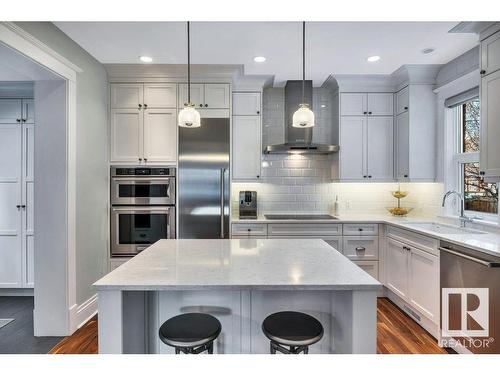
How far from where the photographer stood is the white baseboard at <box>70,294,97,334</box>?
263 cm

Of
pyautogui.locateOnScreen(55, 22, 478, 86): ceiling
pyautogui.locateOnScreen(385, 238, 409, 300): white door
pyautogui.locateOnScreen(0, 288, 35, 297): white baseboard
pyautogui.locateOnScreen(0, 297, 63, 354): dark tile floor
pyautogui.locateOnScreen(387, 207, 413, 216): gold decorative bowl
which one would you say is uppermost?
pyautogui.locateOnScreen(55, 22, 478, 86): ceiling

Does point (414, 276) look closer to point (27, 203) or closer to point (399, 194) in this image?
point (399, 194)

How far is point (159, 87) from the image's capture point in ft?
11.0

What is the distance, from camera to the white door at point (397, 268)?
115 inches

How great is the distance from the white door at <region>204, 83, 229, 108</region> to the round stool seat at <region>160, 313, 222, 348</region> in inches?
98.0

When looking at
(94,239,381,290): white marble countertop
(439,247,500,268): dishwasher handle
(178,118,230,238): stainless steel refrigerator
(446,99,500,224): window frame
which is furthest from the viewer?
(178,118,230,238): stainless steel refrigerator

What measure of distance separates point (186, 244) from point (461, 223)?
102 inches

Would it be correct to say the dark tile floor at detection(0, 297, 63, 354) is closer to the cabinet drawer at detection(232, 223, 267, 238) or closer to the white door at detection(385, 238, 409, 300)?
the cabinet drawer at detection(232, 223, 267, 238)

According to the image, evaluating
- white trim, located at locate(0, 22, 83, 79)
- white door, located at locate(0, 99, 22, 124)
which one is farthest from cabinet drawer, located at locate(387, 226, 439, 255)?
white door, located at locate(0, 99, 22, 124)

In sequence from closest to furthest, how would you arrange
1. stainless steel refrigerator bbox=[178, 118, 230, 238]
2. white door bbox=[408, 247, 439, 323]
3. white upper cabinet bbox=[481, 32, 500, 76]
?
white upper cabinet bbox=[481, 32, 500, 76] → white door bbox=[408, 247, 439, 323] → stainless steel refrigerator bbox=[178, 118, 230, 238]

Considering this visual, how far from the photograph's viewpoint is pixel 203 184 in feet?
10.7

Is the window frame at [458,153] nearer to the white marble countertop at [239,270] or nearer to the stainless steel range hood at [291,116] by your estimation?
the stainless steel range hood at [291,116]

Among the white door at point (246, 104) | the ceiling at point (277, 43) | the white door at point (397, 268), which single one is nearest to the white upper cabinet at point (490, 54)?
the ceiling at point (277, 43)

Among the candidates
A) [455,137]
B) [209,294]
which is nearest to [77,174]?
[209,294]
